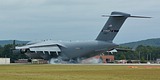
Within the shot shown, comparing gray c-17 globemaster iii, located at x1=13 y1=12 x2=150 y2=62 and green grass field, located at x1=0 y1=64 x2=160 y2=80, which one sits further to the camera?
gray c-17 globemaster iii, located at x1=13 y1=12 x2=150 y2=62

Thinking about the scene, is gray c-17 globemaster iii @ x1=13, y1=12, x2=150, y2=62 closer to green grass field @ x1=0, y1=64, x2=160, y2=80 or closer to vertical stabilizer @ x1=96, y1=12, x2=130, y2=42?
vertical stabilizer @ x1=96, y1=12, x2=130, y2=42

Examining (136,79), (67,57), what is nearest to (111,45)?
(67,57)

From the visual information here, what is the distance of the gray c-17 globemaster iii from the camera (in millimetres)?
98188

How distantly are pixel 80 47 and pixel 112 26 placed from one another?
27.5 ft

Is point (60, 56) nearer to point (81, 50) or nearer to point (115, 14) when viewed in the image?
point (81, 50)

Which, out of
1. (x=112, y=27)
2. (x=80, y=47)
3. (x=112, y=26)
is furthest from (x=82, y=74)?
(x=112, y=27)

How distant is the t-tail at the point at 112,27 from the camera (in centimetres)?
9900

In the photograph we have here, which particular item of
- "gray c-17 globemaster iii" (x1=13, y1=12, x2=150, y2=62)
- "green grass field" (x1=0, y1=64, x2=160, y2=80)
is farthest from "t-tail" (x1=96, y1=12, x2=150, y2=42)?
"green grass field" (x1=0, y1=64, x2=160, y2=80)

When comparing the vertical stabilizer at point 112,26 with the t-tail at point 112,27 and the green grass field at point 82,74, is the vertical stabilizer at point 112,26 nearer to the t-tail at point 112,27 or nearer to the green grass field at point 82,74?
the t-tail at point 112,27

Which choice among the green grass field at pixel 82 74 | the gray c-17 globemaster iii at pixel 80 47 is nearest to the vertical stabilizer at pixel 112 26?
the gray c-17 globemaster iii at pixel 80 47

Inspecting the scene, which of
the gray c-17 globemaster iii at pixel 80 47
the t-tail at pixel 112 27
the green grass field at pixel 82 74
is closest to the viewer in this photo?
the green grass field at pixel 82 74

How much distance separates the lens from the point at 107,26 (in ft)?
333

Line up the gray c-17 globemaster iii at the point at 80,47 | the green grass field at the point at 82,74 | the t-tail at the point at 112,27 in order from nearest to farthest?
1. the green grass field at the point at 82,74
2. the gray c-17 globemaster iii at the point at 80,47
3. the t-tail at the point at 112,27

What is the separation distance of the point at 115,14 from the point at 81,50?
10797mm
